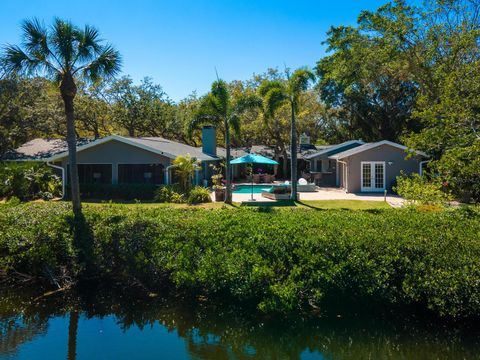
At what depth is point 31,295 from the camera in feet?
30.9

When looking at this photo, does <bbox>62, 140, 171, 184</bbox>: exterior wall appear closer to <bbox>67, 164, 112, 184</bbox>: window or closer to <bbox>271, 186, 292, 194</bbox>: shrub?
<bbox>67, 164, 112, 184</bbox>: window

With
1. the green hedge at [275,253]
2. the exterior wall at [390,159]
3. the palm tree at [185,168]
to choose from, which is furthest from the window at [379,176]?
the green hedge at [275,253]

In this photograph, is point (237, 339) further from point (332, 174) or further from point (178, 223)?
point (332, 174)

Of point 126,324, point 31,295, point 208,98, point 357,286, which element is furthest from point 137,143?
point 357,286

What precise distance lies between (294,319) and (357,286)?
4.44 ft

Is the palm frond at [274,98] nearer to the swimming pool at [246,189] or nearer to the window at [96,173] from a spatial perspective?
the swimming pool at [246,189]

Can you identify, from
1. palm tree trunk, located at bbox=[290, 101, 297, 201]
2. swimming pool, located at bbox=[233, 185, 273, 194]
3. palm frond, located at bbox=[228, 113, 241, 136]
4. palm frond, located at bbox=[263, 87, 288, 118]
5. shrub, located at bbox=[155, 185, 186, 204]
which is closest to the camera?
palm frond, located at bbox=[263, 87, 288, 118]

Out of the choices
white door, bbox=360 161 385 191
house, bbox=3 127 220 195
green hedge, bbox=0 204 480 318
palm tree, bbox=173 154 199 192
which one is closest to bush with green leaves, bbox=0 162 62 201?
house, bbox=3 127 220 195

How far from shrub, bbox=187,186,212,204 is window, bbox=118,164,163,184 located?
10.5ft

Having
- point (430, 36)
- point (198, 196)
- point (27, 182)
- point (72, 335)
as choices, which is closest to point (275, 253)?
point (72, 335)

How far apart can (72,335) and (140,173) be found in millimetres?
18615

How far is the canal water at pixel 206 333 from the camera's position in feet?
22.5

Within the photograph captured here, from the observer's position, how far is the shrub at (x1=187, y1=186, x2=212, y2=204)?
74.6 ft

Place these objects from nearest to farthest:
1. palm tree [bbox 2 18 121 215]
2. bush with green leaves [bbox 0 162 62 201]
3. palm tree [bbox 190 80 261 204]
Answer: palm tree [bbox 2 18 121 215]
palm tree [bbox 190 80 261 204]
bush with green leaves [bbox 0 162 62 201]
